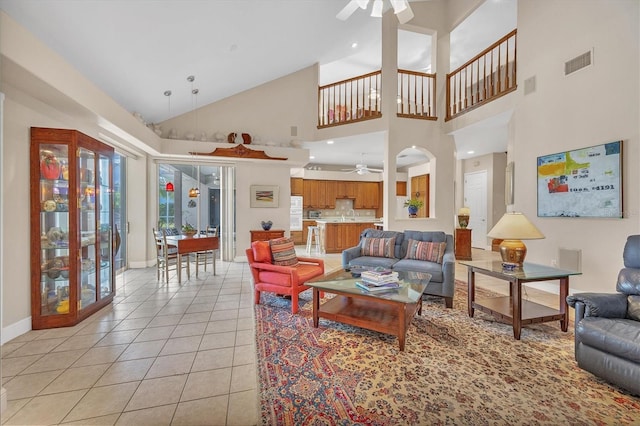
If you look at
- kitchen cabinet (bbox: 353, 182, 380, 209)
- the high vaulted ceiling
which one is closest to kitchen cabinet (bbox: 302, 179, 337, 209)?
kitchen cabinet (bbox: 353, 182, 380, 209)

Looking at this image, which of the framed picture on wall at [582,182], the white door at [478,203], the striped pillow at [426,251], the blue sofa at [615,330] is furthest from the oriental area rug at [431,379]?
the white door at [478,203]

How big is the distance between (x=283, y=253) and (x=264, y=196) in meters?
3.14

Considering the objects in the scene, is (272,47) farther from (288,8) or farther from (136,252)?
(136,252)

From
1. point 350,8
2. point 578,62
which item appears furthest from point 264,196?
point 578,62

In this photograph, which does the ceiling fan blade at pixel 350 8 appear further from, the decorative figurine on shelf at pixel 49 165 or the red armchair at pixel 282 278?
the decorative figurine on shelf at pixel 49 165

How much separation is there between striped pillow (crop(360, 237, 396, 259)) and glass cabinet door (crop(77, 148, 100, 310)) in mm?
3546

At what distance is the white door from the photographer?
27.8 feet

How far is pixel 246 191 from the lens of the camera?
6.65 m

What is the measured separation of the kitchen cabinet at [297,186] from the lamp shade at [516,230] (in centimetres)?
709

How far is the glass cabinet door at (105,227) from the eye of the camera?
3.62 meters

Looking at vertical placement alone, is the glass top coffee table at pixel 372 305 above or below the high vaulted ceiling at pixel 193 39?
below

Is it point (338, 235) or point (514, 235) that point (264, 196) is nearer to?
point (338, 235)

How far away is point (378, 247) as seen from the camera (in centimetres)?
438

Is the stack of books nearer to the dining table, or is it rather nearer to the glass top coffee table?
the glass top coffee table
